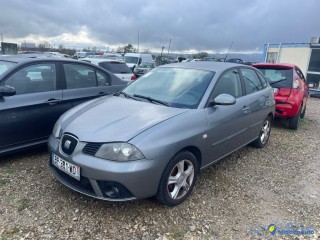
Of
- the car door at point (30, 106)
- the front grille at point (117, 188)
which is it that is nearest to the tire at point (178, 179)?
the front grille at point (117, 188)

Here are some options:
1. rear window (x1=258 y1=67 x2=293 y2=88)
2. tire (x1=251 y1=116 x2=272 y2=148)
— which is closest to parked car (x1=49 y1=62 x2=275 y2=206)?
Result: tire (x1=251 y1=116 x2=272 y2=148)

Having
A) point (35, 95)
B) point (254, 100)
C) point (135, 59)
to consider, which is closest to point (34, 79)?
point (35, 95)

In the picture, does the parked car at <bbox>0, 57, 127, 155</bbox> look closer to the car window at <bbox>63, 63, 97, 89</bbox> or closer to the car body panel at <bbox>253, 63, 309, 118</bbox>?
the car window at <bbox>63, 63, 97, 89</bbox>

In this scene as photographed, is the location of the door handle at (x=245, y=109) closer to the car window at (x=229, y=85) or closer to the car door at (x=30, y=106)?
the car window at (x=229, y=85)

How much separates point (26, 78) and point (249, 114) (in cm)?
331

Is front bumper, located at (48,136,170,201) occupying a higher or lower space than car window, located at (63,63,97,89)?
lower

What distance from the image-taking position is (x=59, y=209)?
2939 millimetres

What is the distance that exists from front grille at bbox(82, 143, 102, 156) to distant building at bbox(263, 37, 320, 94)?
12952mm

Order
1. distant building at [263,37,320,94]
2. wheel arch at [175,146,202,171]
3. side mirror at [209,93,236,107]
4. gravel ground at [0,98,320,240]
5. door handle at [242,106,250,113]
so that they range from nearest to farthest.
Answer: gravel ground at [0,98,320,240] → wheel arch at [175,146,202,171] → side mirror at [209,93,236,107] → door handle at [242,106,250,113] → distant building at [263,37,320,94]

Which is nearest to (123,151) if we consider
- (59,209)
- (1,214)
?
(59,209)

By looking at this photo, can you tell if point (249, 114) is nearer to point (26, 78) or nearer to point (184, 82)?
point (184, 82)

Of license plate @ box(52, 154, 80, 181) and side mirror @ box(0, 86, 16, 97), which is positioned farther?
side mirror @ box(0, 86, 16, 97)

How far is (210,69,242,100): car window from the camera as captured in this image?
3.60 metres

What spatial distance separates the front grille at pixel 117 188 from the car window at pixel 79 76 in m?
2.31
